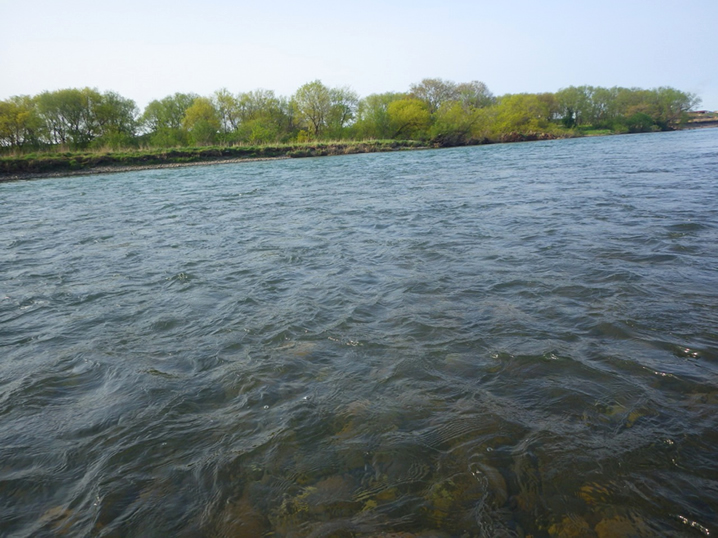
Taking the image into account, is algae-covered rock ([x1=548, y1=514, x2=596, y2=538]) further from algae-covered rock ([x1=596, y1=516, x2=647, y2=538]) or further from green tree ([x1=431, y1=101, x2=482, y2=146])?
green tree ([x1=431, y1=101, x2=482, y2=146])

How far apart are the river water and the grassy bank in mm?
41424

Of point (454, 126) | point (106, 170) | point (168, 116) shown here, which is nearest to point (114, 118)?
point (168, 116)

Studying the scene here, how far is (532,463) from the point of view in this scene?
264 cm

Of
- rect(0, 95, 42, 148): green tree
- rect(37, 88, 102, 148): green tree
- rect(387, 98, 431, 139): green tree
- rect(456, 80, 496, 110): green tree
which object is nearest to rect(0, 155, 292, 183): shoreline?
rect(0, 95, 42, 148): green tree

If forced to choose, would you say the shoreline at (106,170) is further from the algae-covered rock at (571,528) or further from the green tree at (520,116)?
the green tree at (520,116)

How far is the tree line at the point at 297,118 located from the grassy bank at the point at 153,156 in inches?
337

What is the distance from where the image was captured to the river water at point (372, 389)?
2.42 meters

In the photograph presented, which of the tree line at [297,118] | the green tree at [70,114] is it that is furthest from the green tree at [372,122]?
the green tree at [70,114]

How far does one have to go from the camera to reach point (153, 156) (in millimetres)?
47938

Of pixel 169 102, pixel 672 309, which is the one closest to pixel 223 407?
pixel 672 309

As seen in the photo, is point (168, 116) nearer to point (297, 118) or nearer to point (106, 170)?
point (297, 118)

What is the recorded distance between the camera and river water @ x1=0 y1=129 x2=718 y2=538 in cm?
242

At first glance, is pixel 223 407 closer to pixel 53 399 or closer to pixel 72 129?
pixel 53 399

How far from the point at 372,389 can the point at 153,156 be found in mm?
52792
